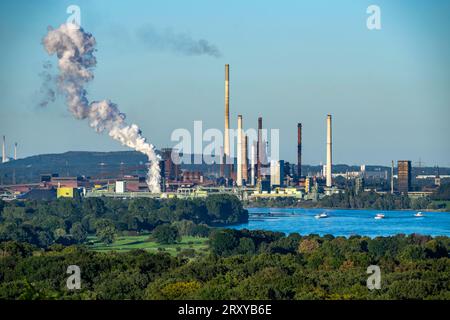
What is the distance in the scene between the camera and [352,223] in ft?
245

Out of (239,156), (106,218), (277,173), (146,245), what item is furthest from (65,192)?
(146,245)

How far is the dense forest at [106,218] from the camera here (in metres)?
57.6

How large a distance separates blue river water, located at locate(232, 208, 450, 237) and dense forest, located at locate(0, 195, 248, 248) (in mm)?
2763

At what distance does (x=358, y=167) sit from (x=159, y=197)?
73.7 metres

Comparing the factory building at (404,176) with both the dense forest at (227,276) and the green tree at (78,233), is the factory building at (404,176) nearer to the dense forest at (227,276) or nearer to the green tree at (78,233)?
the green tree at (78,233)

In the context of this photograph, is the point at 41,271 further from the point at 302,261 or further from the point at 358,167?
→ the point at 358,167

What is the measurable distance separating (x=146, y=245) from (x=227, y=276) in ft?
82.5

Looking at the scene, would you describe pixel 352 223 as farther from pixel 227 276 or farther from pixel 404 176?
pixel 227 276

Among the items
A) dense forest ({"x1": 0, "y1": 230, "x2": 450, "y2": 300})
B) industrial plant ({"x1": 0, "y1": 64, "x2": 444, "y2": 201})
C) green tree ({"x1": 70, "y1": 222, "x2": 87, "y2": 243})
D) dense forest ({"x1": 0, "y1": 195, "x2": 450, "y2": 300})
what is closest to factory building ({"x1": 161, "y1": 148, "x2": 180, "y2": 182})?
industrial plant ({"x1": 0, "y1": 64, "x2": 444, "y2": 201})

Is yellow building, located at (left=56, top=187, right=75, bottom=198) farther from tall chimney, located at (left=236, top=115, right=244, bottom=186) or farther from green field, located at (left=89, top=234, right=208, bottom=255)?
green field, located at (left=89, top=234, right=208, bottom=255)

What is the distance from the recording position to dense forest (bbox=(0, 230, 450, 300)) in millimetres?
24234

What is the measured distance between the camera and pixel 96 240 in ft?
189

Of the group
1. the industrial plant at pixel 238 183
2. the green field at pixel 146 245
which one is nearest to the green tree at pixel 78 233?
the green field at pixel 146 245
